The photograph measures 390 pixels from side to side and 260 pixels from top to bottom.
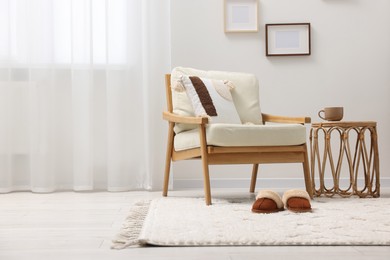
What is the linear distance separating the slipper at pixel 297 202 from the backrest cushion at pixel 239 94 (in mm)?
1023

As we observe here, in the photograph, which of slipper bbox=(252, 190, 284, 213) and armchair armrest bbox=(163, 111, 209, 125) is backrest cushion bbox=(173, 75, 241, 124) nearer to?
armchair armrest bbox=(163, 111, 209, 125)

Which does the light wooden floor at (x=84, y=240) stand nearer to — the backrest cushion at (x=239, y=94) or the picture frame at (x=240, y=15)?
the backrest cushion at (x=239, y=94)

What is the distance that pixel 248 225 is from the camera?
218 cm

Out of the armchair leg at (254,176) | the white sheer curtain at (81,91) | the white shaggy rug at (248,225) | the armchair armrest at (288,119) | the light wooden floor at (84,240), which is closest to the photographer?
the light wooden floor at (84,240)

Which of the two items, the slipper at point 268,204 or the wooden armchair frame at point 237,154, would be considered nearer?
the slipper at point 268,204

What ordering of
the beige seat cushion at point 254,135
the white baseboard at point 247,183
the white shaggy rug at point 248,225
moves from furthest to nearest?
the white baseboard at point 247,183
the beige seat cushion at point 254,135
the white shaggy rug at point 248,225

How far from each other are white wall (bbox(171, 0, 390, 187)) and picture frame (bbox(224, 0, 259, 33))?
40mm

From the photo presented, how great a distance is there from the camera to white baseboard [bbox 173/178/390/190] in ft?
13.1

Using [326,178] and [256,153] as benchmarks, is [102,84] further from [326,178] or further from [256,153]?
[326,178]

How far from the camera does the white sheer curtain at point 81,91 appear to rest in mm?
3855

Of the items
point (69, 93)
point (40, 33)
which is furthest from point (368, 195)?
point (40, 33)

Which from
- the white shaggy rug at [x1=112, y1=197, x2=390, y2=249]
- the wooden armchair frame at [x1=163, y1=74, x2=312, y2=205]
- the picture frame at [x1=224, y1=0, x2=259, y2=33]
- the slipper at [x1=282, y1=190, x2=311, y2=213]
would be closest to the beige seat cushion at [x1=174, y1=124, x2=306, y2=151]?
the wooden armchair frame at [x1=163, y1=74, x2=312, y2=205]

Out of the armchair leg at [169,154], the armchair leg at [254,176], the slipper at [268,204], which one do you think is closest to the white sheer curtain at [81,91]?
the armchair leg at [169,154]

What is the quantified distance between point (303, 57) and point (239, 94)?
70 cm
